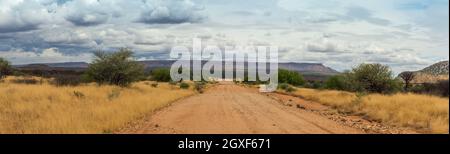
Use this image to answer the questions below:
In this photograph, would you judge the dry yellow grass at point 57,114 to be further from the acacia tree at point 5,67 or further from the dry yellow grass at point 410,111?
the acacia tree at point 5,67

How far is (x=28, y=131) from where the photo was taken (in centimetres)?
1284

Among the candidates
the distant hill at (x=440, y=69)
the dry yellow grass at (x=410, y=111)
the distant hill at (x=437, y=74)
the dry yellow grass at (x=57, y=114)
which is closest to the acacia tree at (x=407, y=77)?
the distant hill at (x=437, y=74)

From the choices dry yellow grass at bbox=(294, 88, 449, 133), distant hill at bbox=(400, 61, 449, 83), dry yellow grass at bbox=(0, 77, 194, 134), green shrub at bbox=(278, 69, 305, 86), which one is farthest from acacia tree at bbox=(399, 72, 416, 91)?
green shrub at bbox=(278, 69, 305, 86)

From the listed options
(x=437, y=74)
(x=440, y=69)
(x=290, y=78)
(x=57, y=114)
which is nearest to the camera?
(x=57, y=114)

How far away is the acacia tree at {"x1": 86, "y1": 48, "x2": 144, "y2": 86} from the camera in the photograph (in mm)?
43219

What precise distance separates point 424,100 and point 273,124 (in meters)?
9.20

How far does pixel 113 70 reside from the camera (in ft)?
142

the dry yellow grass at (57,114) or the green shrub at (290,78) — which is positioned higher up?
the dry yellow grass at (57,114)

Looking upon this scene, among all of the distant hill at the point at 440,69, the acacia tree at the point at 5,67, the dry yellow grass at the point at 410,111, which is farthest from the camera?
the acacia tree at the point at 5,67

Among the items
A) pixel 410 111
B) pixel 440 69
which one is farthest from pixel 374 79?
pixel 410 111

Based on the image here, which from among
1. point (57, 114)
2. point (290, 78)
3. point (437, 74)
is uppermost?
point (437, 74)

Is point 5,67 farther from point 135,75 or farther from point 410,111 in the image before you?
point 410,111

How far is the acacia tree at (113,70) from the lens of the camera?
142ft
